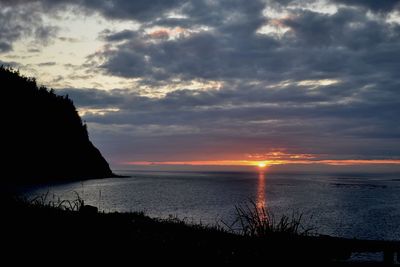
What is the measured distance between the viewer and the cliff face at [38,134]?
146 meters

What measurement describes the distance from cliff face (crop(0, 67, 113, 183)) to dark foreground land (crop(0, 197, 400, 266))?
458 ft

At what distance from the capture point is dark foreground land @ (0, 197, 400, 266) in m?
8.07

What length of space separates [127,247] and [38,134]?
536ft

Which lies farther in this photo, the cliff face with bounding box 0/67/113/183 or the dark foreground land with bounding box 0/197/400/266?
the cliff face with bounding box 0/67/113/183

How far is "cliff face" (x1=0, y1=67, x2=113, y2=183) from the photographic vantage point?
14550cm

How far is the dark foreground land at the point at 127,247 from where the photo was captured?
807cm

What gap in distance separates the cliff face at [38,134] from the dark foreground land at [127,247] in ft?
458

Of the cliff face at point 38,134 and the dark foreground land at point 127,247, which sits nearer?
the dark foreground land at point 127,247

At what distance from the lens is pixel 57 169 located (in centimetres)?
17025

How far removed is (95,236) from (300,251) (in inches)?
164

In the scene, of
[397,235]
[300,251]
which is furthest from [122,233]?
[397,235]

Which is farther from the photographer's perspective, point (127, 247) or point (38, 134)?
point (38, 134)

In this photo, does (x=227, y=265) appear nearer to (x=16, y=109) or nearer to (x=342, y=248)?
(x=342, y=248)

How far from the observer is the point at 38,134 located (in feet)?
528
